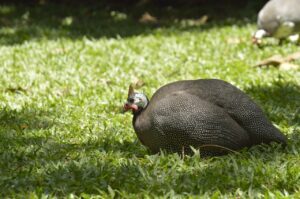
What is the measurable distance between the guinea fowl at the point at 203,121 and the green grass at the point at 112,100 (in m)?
0.09

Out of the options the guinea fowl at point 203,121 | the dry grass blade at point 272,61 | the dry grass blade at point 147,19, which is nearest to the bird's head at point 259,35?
the dry grass blade at point 272,61

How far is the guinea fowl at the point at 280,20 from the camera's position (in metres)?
8.90

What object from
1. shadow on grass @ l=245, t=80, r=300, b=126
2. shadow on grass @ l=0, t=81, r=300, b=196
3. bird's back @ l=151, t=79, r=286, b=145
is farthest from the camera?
shadow on grass @ l=245, t=80, r=300, b=126

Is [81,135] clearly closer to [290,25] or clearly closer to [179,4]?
[290,25]

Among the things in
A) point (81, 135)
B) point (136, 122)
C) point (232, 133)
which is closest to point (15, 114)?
point (81, 135)

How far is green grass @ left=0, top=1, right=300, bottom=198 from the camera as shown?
404cm

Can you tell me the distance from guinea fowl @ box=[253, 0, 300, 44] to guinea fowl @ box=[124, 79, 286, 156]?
14.4 feet

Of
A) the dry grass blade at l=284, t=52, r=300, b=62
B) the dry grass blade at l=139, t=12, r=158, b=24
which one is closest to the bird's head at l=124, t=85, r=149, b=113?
the dry grass blade at l=284, t=52, r=300, b=62

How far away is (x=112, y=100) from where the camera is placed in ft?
21.2

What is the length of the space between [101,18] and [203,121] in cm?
752

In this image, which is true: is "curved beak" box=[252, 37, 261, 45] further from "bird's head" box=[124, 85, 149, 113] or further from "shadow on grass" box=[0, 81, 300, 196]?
"bird's head" box=[124, 85, 149, 113]

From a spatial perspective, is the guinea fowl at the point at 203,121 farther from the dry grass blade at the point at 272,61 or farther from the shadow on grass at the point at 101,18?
the shadow on grass at the point at 101,18

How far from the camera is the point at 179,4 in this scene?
12992 millimetres

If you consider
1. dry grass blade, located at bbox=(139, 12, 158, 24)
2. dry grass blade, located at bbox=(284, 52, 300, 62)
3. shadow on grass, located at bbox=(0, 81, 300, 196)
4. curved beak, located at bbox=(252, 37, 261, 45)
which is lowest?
dry grass blade, located at bbox=(139, 12, 158, 24)
